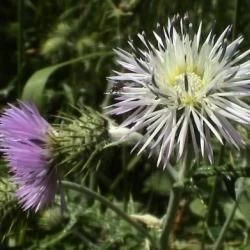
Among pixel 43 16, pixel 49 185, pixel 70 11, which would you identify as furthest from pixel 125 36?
pixel 49 185

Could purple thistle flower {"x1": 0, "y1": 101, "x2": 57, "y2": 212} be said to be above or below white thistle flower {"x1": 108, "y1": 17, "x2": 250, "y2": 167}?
below

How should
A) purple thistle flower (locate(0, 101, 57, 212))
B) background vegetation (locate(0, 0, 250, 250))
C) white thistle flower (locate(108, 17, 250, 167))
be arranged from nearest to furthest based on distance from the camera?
white thistle flower (locate(108, 17, 250, 167)) → purple thistle flower (locate(0, 101, 57, 212)) → background vegetation (locate(0, 0, 250, 250))

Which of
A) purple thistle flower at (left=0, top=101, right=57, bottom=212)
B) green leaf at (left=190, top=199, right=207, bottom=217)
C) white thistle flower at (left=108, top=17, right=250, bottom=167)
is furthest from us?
green leaf at (left=190, top=199, right=207, bottom=217)

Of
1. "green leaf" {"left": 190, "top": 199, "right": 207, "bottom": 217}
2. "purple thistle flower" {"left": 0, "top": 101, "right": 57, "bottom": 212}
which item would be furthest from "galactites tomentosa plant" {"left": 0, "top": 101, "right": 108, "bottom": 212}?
"green leaf" {"left": 190, "top": 199, "right": 207, "bottom": 217}

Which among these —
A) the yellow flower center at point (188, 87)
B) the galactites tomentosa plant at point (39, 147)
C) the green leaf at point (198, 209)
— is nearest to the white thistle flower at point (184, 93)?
the yellow flower center at point (188, 87)

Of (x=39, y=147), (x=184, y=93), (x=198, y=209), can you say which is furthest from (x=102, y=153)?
(x=198, y=209)

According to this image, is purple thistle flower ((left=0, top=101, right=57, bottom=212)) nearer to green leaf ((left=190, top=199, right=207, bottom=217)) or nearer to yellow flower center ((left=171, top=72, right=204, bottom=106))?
yellow flower center ((left=171, top=72, right=204, bottom=106))

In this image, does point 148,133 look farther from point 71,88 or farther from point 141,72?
point 71,88
